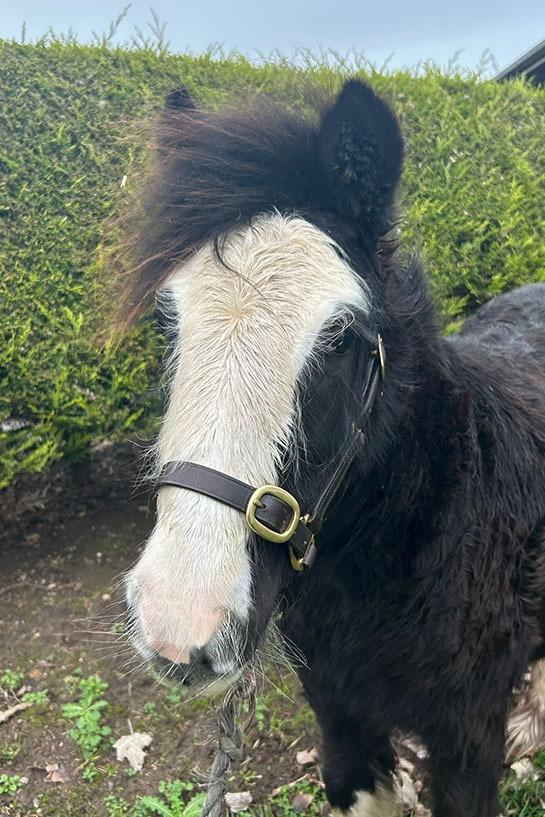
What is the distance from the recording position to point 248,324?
4.43ft

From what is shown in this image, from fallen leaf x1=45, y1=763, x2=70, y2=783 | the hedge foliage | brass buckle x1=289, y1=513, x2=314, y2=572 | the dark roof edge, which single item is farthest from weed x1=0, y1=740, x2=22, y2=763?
the dark roof edge

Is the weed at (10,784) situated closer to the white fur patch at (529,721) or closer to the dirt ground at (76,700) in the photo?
A: the dirt ground at (76,700)

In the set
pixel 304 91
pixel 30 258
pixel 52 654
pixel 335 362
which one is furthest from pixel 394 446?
pixel 30 258

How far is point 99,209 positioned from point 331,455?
325cm

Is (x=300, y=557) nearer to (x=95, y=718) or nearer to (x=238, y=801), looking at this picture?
(x=238, y=801)

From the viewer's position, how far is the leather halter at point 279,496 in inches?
48.6

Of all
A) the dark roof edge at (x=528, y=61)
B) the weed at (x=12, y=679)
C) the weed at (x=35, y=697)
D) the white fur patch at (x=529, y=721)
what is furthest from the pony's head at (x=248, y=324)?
the dark roof edge at (x=528, y=61)

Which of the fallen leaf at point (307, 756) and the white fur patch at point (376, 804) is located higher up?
the white fur patch at point (376, 804)

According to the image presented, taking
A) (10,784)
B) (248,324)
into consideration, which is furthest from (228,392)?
(10,784)

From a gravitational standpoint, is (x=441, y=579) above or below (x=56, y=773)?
above

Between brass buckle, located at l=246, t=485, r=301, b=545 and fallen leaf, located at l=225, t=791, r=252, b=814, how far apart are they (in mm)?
1797

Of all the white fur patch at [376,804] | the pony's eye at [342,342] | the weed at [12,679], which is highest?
the pony's eye at [342,342]

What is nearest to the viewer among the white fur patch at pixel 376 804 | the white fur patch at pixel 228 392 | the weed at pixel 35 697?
the white fur patch at pixel 228 392

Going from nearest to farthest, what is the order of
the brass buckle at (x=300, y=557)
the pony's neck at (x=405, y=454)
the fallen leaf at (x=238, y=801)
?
the brass buckle at (x=300, y=557)
the pony's neck at (x=405, y=454)
the fallen leaf at (x=238, y=801)
